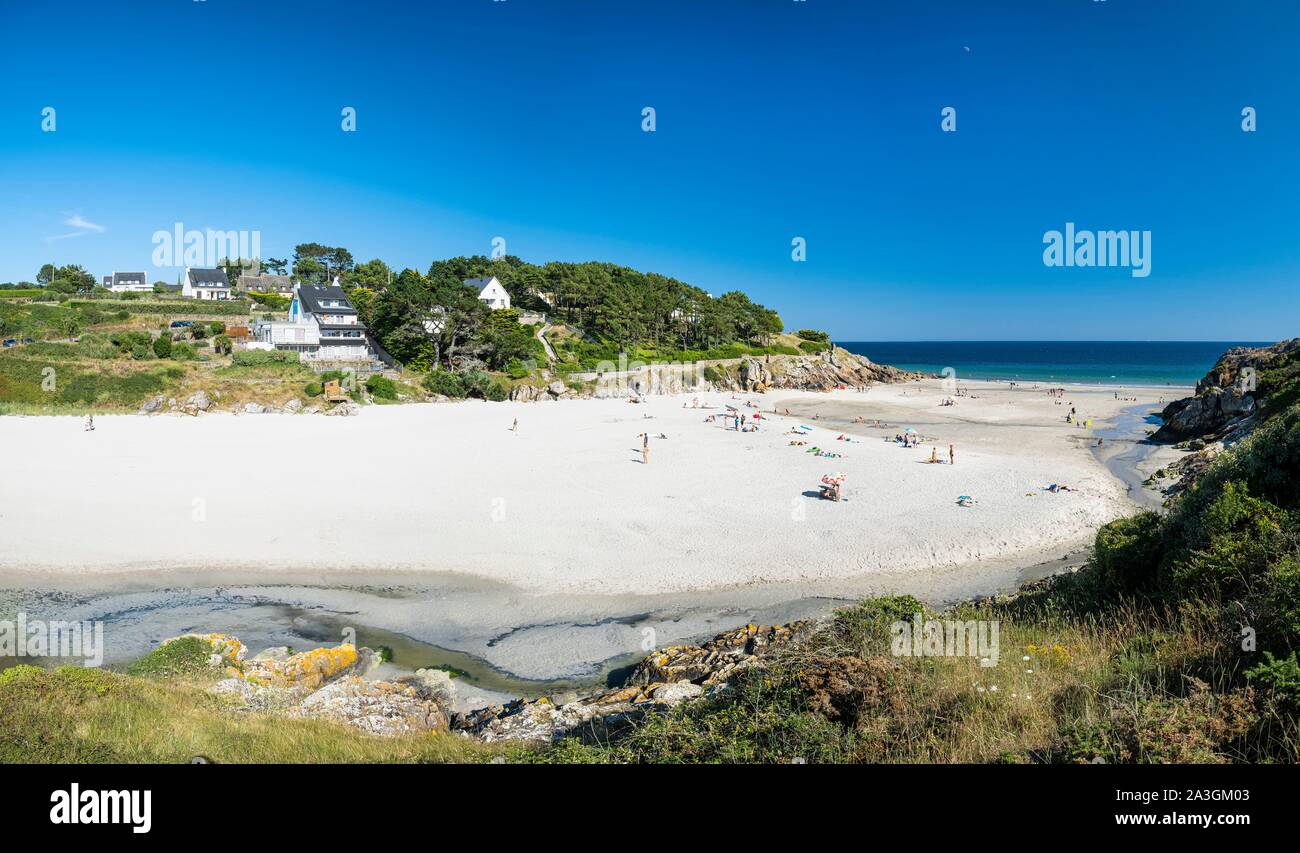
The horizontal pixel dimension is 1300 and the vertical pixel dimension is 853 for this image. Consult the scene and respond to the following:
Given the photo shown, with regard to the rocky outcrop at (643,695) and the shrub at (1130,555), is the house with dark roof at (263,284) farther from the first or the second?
the shrub at (1130,555)

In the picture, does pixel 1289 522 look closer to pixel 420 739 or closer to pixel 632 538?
pixel 420 739

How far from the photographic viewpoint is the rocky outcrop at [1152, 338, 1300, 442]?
101 ft

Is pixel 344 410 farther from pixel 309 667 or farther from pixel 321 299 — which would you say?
pixel 309 667

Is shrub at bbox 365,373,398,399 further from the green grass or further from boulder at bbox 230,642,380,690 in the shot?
the green grass

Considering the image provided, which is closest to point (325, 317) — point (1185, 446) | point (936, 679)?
point (936, 679)

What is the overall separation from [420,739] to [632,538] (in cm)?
1014

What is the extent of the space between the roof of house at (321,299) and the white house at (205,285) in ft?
119

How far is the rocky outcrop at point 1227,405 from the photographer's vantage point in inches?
1213

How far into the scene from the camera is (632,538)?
1683 centimetres

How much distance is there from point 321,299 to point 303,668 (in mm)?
55587

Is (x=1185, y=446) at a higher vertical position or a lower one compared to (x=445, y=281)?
lower

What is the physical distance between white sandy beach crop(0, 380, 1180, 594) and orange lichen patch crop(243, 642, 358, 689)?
14.2ft

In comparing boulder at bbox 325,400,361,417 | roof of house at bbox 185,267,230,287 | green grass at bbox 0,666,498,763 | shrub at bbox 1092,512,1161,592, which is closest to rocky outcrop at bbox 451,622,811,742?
green grass at bbox 0,666,498,763

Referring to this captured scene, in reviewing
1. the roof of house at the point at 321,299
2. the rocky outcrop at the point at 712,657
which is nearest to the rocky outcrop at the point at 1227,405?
the rocky outcrop at the point at 712,657
